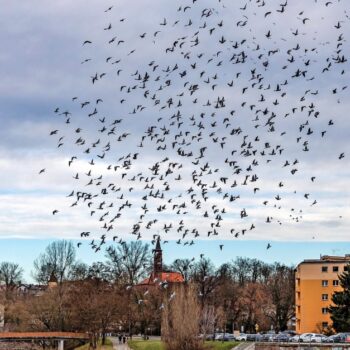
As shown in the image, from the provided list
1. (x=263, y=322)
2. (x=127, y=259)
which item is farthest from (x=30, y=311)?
(x=263, y=322)

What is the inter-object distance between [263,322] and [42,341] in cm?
3695

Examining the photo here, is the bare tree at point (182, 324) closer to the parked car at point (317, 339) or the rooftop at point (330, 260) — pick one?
the parked car at point (317, 339)

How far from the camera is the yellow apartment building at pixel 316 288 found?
324ft

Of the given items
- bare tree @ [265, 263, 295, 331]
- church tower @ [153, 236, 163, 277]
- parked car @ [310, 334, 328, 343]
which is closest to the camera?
parked car @ [310, 334, 328, 343]

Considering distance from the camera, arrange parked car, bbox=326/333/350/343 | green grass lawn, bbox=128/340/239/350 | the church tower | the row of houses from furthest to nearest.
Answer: the church tower < the row of houses < green grass lawn, bbox=128/340/239/350 < parked car, bbox=326/333/350/343

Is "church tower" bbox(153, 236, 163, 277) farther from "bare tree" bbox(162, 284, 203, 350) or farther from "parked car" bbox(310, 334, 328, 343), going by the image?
"bare tree" bbox(162, 284, 203, 350)

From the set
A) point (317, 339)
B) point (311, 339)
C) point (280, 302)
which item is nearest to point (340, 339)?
point (317, 339)

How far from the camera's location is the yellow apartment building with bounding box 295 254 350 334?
98625 millimetres

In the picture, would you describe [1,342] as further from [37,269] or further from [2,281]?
[2,281]

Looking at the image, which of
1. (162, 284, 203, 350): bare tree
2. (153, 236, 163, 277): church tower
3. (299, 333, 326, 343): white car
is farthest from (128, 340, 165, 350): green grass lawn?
(153, 236, 163, 277): church tower

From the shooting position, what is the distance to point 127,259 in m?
115

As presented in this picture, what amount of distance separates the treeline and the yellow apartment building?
958cm

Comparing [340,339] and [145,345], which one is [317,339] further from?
[145,345]

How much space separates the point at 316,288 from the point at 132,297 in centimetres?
2435
